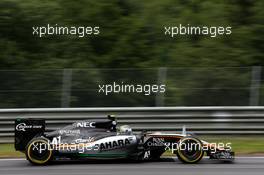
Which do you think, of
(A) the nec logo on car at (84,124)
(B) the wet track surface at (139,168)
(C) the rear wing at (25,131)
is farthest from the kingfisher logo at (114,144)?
(C) the rear wing at (25,131)

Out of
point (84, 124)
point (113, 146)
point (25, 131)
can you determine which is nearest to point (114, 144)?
point (113, 146)

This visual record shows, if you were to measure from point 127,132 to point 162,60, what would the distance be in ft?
29.9

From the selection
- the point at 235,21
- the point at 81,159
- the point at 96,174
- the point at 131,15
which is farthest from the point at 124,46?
the point at 96,174

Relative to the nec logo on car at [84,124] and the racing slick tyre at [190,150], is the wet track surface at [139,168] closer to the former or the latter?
the racing slick tyre at [190,150]

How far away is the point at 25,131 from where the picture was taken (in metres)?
12.6

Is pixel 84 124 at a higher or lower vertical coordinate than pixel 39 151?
higher

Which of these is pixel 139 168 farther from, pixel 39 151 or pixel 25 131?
pixel 25 131

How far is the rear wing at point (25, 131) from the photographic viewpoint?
12.6 metres

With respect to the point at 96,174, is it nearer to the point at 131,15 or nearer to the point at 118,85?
the point at 118,85

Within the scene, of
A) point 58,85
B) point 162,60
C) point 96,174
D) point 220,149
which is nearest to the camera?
point 96,174

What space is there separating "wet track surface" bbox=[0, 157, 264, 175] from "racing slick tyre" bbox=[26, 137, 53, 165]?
16 centimetres

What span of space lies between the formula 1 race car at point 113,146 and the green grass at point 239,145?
167 centimetres

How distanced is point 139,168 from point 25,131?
2419mm

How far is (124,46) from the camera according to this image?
843 inches
